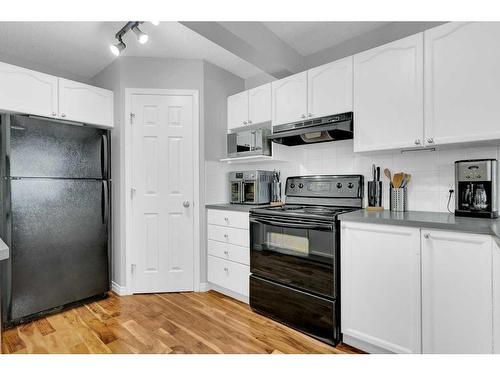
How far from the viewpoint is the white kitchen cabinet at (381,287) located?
1.61 metres

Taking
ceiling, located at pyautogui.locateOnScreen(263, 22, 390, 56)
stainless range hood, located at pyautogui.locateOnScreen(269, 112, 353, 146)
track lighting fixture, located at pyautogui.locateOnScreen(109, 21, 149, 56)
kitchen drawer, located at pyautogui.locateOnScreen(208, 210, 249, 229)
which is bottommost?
kitchen drawer, located at pyautogui.locateOnScreen(208, 210, 249, 229)

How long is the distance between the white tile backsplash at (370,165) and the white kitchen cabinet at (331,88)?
40 centimetres

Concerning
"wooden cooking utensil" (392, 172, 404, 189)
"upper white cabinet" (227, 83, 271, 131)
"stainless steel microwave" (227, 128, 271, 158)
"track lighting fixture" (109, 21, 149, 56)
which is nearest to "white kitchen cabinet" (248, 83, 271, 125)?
"upper white cabinet" (227, 83, 271, 131)

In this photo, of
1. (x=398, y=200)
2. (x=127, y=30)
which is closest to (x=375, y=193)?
(x=398, y=200)

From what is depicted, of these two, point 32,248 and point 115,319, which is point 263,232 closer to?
point 115,319

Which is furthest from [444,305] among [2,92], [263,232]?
[2,92]

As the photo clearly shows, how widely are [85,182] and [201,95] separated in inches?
55.0

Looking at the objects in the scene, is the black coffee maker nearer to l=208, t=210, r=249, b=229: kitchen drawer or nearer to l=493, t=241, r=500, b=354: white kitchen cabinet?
l=493, t=241, r=500, b=354: white kitchen cabinet

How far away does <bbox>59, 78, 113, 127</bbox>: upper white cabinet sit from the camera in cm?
254

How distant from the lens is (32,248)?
2238mm

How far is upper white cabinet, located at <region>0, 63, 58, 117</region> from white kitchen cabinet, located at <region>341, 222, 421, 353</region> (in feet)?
8.76

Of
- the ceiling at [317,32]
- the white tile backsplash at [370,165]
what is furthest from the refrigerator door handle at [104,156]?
the ceiling at [317,32]
